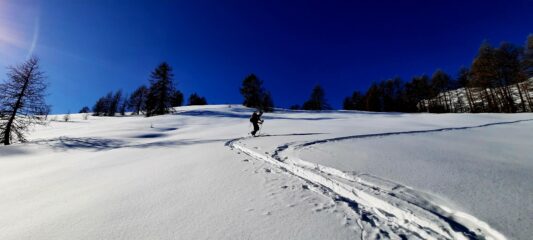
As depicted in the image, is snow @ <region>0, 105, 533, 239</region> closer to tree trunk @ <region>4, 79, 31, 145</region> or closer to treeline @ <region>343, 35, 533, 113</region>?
tree trunk @ <region>4, 79, 31, 145</region>

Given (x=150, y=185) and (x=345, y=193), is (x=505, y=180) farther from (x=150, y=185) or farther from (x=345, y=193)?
(x=150, y=185)

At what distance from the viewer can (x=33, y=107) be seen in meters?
17.7

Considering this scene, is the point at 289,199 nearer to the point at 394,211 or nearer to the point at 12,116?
the point at 394,211

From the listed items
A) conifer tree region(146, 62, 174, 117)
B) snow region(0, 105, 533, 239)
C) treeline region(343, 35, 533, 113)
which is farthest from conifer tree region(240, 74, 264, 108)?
snow region(0, 105, 533, 239)

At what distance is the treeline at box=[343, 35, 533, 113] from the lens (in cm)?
2725

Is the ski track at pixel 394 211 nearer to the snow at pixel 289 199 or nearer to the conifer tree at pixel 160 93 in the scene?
the snow at pixel 289 199

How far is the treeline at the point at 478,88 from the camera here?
27250 mm

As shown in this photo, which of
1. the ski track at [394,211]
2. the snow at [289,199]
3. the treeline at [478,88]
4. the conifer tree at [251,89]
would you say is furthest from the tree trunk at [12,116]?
the treeline at [478,88]

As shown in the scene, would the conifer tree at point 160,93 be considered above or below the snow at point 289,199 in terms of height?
above

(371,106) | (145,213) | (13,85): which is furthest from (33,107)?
(371,106)

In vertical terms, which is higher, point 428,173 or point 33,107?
point 33,107

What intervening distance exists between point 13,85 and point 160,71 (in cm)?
A: 2196

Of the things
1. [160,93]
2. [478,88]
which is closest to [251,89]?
[160,93]

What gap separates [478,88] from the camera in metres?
31.7
